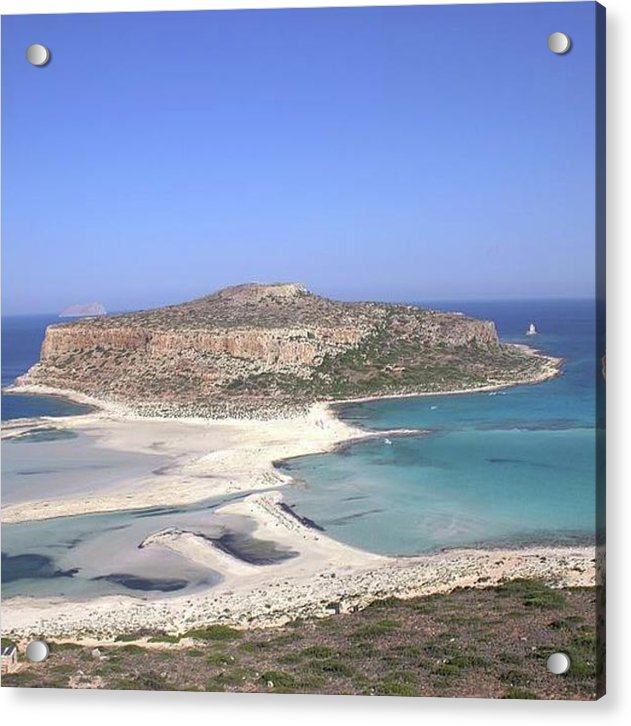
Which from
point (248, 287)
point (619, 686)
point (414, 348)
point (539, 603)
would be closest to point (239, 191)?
point (248, 287)

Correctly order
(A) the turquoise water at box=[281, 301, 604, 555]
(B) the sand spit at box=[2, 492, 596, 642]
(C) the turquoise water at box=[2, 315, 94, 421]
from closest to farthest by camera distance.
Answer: (A) the turquoise water at box=[281, 301, 604, 555], (B) the sand spit at box=[2, 492, 596, 642], (C) the turquoise water at box=[2, 315, 94, 421]

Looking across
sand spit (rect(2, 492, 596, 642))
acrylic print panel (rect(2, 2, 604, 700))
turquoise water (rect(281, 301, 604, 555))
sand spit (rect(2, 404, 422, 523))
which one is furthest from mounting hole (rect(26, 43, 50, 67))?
sand spit (rect(2, 492, 596, 642))

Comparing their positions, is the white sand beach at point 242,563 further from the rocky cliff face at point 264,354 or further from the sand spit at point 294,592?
the rocky cliff face at point 264,354

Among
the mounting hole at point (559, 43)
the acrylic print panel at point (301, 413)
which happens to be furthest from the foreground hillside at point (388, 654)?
the mounting hole at point (559, 43)

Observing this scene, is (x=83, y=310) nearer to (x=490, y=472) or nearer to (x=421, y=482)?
(x=421, y=482)

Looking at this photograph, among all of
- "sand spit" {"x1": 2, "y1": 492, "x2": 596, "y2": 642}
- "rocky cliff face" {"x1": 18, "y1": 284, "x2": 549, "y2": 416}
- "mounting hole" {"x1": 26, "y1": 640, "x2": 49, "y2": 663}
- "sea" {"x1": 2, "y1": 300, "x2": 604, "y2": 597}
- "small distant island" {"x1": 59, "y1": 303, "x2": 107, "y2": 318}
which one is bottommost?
"mounting hole" {"x1": 26, "y1": 640, "x2": 49, "y2": 663}

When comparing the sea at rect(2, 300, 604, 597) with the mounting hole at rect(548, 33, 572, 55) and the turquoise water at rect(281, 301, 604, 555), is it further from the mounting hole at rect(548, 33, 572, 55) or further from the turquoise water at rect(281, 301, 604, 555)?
the mounting hole at rect(548, 33, 572, 55)
